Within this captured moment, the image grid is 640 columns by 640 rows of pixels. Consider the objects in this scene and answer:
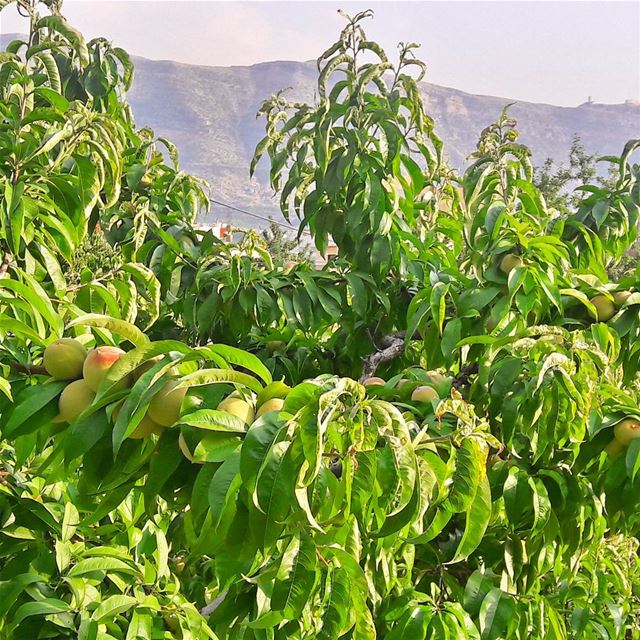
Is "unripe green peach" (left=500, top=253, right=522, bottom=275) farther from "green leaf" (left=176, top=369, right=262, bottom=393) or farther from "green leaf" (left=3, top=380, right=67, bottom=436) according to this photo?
"green leaf" (left=3, top=380, right=67, bottom=436)

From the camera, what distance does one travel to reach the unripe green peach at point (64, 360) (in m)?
0.90

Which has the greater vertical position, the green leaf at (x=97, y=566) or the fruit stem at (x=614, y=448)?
the fruit stem at (x=614, y=448)

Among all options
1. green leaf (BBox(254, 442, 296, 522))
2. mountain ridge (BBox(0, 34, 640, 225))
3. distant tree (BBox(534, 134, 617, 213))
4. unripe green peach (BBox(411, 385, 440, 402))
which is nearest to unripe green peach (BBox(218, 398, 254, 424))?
green leaf (BBox(254, 442, 296, 522))

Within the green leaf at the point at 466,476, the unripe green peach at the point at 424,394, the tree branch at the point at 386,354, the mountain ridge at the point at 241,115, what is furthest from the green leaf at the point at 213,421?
the mountain ridge at the point at 241,115

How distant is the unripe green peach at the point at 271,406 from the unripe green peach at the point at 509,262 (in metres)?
0.83

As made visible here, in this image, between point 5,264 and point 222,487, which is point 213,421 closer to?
point 222,487

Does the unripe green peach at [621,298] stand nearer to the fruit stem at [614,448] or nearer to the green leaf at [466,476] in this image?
the fruit stem at [614,448]

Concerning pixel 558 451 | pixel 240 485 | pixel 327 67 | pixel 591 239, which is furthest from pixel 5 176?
pixel 591 239

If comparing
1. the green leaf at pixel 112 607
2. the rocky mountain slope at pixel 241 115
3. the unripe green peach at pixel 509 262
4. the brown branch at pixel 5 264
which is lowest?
the green leaf at pixel 112 607

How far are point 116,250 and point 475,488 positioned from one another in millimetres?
1599

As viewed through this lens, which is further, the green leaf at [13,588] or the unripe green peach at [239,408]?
the green leaf at [13,588]

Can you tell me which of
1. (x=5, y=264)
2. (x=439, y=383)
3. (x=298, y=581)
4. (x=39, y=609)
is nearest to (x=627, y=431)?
(x=439, y=383)

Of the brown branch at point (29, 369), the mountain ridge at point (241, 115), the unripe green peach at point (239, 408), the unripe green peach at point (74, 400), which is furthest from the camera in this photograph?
the mountain ridge at point (241, 115)

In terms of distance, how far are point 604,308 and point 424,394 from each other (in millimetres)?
562
